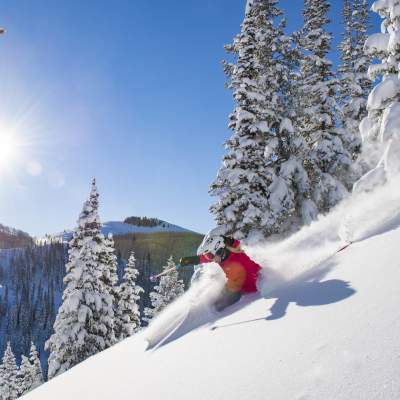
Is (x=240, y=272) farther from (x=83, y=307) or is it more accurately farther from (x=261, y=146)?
(x=83, y=307)

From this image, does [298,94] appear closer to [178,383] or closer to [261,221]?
[261,221]

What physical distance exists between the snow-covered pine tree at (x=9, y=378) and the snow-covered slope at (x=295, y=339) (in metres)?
39.5

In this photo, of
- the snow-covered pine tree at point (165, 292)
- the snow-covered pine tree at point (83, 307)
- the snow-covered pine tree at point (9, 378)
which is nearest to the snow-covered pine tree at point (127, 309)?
the snow-covered pine tree at point (165, 292)

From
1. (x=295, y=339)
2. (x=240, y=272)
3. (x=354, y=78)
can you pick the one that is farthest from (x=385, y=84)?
(x=354, y=78)

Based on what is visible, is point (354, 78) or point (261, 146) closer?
point (261, 146)

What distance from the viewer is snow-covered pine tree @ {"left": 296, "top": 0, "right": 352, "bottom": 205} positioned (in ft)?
64.8

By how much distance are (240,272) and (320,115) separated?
15884 mm

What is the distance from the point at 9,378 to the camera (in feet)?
132

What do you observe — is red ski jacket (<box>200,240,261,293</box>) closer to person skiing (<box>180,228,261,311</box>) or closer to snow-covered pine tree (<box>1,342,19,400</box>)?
person skiing (<box>180,228,261,311</box>)

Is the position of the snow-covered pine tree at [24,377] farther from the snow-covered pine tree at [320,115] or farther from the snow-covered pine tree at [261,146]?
the snow-covered pine tree at [320,115]


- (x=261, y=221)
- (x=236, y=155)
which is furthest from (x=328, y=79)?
(x=261, y=221)

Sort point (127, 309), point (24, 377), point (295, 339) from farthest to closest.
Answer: point (24, 377) → point (127, 309) → point (295, 339)

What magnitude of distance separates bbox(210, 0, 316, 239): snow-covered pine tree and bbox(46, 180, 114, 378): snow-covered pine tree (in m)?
9.87

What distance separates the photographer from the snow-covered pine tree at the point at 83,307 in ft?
71.9
